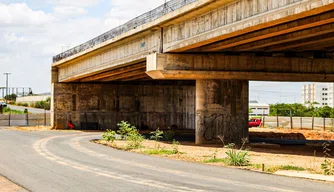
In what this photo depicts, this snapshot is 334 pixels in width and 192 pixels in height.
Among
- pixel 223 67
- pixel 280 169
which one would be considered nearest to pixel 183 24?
pixel 223 67

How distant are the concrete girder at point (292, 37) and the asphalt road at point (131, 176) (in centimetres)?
934

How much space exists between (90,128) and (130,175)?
41.7 m

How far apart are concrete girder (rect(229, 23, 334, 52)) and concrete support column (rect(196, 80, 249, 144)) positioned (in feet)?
10.1

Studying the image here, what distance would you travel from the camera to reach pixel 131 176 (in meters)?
16.0

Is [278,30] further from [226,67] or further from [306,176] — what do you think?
[306,176]

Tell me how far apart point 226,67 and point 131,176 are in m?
17.0

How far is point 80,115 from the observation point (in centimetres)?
5744

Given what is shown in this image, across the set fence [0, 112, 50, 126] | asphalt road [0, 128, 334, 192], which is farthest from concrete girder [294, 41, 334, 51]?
fence [0, 112, 50, 126]

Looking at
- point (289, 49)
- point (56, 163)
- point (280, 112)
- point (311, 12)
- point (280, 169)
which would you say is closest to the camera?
point (280, 169)

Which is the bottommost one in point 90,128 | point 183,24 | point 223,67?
point 90,128

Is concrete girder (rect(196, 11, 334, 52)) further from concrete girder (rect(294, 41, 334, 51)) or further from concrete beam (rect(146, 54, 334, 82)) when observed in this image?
concrete girder (rect(294, 41, 334, 51))

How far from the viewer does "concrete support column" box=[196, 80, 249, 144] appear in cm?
3259

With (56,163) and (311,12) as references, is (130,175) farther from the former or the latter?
(311,12)

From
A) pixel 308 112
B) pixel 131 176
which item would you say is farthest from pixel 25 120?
pixel 308 112
